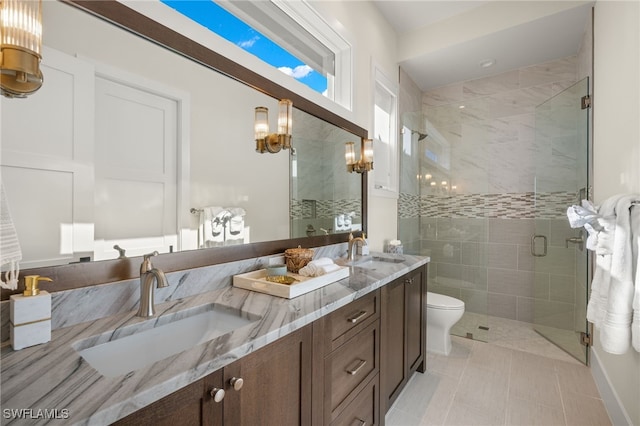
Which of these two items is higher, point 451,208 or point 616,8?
point 616,8

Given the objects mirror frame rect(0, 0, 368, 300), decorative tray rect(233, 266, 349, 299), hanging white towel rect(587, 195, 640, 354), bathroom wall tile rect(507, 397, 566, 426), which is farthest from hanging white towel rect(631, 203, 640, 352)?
mirror frame rect(0, 0, 368, 300)

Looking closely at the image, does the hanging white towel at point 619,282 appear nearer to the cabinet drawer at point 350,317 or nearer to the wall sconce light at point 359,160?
the cabinet drawer at point 350,317

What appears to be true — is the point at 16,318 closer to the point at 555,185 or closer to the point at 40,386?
the point at 40,386

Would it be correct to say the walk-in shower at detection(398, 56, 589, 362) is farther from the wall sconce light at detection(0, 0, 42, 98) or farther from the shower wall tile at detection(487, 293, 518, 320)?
the wall sconce light at detection(0, 0, 42, 98)

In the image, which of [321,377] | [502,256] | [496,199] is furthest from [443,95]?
[321,377]

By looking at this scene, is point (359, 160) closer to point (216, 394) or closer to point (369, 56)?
point (369, 56)

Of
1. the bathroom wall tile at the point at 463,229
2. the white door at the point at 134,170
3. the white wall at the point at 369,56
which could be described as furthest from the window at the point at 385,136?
the white door at the point at 134,170

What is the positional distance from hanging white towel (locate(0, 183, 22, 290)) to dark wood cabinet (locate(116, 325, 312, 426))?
0.53 m

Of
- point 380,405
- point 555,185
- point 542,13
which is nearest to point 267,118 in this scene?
point 380,405

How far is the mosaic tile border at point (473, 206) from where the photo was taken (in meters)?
3.22

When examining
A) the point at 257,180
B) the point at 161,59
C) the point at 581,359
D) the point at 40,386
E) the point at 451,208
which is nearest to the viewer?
the point at 40,386

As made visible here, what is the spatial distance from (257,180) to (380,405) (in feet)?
4.47

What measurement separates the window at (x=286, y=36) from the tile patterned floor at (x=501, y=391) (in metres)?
2.20

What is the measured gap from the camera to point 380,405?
160 cm
